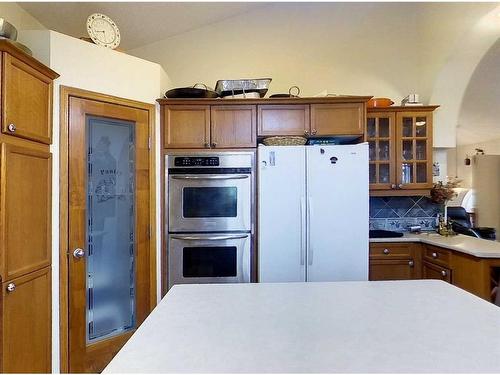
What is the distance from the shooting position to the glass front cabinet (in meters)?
3.05

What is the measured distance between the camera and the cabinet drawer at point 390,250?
2.80 m

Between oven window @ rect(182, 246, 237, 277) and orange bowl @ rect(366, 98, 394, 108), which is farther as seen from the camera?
orange bowl @ rect(366, 98, 394, 108)

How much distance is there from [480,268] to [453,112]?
1784mm

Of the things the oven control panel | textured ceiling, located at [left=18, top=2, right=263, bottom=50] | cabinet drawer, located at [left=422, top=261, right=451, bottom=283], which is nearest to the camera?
textured ceiling, located at [left=18, top=2, right=263, bottom=50]

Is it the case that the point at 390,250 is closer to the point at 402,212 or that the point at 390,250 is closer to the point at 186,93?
the point at 402,212

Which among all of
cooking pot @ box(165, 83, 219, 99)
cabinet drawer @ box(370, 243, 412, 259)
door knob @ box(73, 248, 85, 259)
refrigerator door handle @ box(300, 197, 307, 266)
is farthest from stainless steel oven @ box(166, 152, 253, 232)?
cabinet drawer @ box(370, 243, 412, 259)

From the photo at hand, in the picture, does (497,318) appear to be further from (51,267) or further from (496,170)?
(496,170)

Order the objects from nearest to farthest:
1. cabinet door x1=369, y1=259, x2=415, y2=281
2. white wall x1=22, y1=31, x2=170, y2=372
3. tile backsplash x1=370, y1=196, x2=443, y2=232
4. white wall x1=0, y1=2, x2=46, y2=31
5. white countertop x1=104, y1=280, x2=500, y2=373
Result: 1. white countertop x1=104, y1=280, x2=500, y2=373
2. white wall x1=22, y1=31, x2=170, y2=372
3. white wall x1=0, y1=2, x2=46, y2=31
4. cabinet door x1=369, y1=259, x2=415, y2=281
5. tile backsplash x1=370, y1=196, x2=443, y2=232

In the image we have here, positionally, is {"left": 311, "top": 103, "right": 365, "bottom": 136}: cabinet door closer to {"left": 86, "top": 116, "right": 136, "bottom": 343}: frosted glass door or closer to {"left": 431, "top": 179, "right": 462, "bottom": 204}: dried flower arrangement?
{"left": 431, "top": 179, "right": 462, "bottom": 204}: dried flower arrangement

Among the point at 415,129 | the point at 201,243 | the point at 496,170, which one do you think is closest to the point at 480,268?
the point at 415,129

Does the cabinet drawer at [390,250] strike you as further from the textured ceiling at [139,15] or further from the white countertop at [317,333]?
the textured ceiling at [139,15]

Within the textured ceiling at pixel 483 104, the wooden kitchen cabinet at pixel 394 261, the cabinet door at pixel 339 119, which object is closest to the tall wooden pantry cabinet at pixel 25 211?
the cabinet door at pixel 339 119

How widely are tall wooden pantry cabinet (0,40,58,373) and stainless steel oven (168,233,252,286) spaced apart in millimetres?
920

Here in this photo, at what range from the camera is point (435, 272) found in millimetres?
2633
